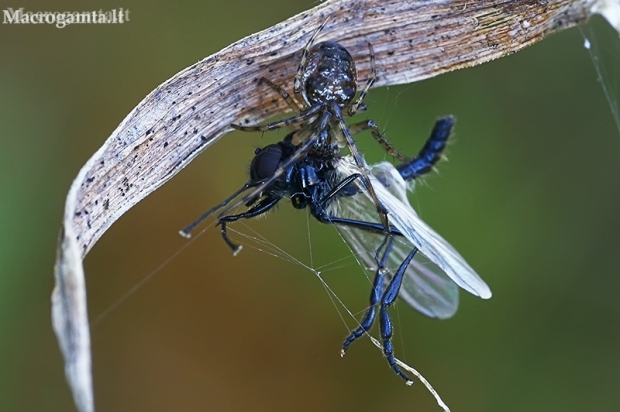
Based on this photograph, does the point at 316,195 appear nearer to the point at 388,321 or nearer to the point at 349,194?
the point at 349,194

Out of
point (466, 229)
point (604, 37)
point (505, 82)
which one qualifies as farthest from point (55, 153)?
point (604, 37)

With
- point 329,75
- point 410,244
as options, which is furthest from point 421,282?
point 329,75

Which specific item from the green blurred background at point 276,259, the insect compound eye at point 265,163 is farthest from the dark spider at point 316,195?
the green blurred background at point 276,259

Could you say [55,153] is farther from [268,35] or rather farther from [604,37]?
[604,37]

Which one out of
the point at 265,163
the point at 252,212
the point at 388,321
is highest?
the point at 265,163

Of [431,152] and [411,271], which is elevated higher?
[431,152]

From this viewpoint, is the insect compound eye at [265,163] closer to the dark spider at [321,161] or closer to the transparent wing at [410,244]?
the dark spider at [321,161]

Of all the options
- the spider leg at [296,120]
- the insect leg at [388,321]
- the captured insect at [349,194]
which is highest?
the spider leg at [296,120]

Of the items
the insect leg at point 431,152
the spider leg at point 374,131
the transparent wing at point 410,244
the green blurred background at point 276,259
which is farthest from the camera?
the green blurred background at point 276,259
